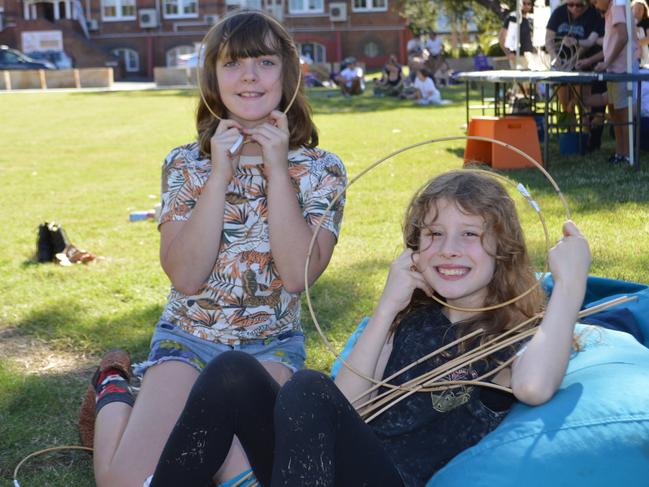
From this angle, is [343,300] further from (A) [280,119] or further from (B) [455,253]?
(B) [455,253]

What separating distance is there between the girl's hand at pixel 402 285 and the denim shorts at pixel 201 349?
0.45 meters

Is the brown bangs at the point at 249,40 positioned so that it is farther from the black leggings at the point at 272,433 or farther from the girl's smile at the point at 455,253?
the black leggings at the point at 272,433

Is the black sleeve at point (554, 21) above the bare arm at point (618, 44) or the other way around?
above

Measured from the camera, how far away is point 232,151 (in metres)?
2.76

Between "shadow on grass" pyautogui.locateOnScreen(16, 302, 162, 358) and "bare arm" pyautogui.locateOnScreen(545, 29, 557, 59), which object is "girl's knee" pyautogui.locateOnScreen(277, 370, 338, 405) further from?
"bare arm" pyautogui.locateOnScreen(545, 29, 557, 59)

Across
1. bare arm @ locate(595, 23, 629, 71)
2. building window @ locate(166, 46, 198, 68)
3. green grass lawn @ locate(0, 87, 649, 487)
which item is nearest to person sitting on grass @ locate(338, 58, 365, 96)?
green grass lawn @ locate(0, 87, 649, 487)

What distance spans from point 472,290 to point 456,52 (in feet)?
107

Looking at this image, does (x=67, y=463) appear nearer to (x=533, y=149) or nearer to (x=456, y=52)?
(x=533, y=149)

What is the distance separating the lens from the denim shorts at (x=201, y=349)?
9.21 feet

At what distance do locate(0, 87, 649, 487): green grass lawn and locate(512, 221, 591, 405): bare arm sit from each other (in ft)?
5.01

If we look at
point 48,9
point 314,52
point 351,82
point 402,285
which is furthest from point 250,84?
point 48,9

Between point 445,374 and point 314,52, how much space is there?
133 feet

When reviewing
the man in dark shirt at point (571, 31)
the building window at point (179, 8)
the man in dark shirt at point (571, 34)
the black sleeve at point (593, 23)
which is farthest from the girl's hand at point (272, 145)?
the building window at point (179, 8)

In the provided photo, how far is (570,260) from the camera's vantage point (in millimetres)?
2289
